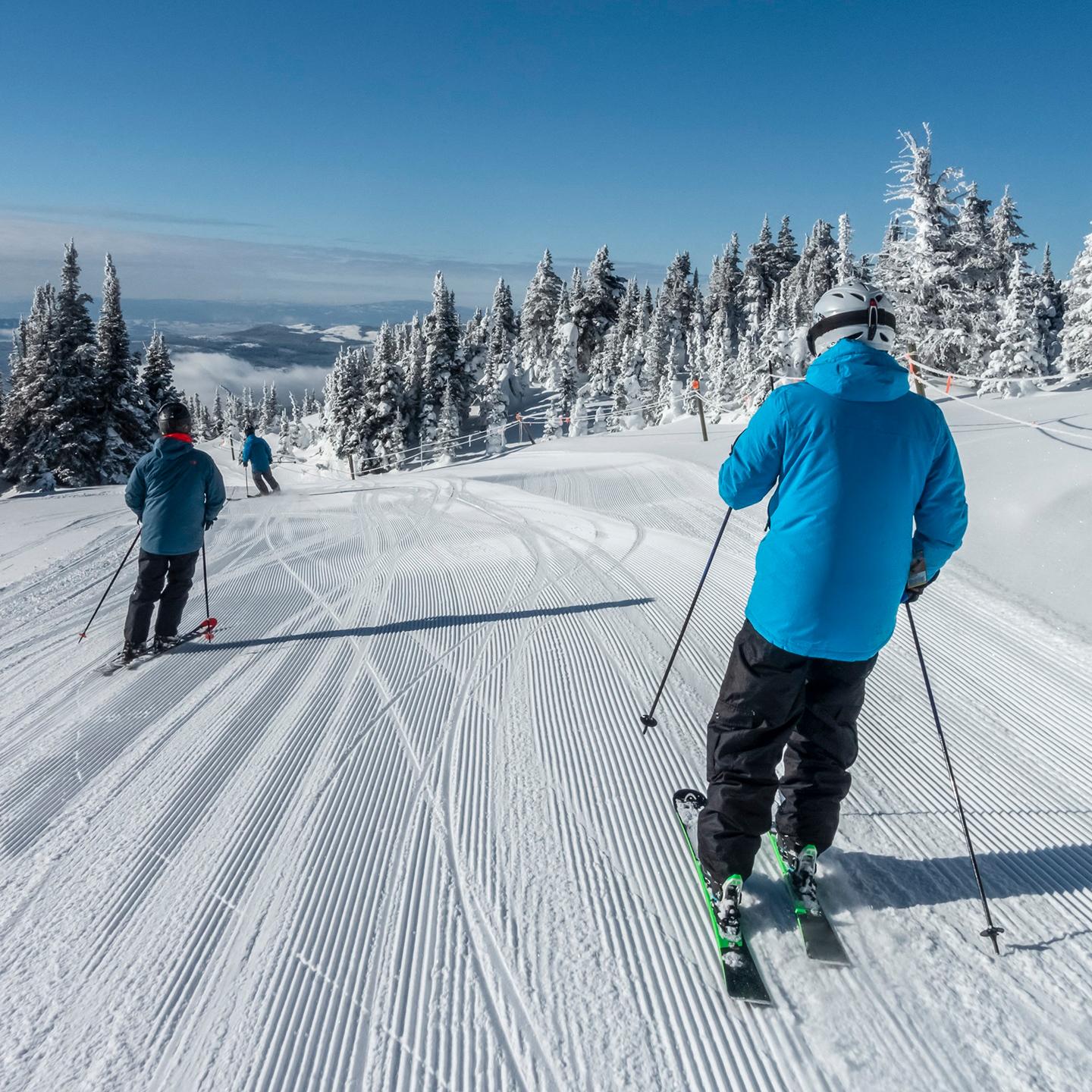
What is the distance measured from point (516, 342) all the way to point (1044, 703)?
75899 mm

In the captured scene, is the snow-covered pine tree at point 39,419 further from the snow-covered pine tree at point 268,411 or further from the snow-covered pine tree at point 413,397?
the snow-covered pine tree at point 268,411

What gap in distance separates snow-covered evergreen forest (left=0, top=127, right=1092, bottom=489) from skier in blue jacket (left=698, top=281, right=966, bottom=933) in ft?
31.7

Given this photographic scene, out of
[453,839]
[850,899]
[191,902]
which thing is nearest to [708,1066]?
[850,899]

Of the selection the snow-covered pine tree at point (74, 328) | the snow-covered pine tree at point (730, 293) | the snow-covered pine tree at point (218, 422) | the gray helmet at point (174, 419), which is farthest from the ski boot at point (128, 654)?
the snow-covered pine tree at point (218, 422)

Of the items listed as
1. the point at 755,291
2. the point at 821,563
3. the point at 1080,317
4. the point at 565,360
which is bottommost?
the point at 565,360

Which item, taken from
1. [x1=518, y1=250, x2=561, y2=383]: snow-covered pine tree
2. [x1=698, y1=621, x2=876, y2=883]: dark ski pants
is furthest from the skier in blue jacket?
[x1=518, y1=250, x2=561, y2=383]: snow-covered pine tree

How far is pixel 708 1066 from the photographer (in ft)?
6.93

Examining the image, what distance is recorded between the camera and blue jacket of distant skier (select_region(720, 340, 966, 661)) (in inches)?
94.2

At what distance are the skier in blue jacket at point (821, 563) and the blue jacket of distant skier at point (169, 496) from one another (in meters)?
4.94

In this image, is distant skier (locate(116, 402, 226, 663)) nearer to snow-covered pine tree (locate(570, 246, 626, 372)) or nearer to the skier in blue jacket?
the skier in blue jacket

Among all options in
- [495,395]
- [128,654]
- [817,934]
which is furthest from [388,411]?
[817,934]

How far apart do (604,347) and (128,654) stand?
5958 centimetres

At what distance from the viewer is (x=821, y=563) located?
2.45 meters

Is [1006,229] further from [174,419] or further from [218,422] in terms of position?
[218,422]
